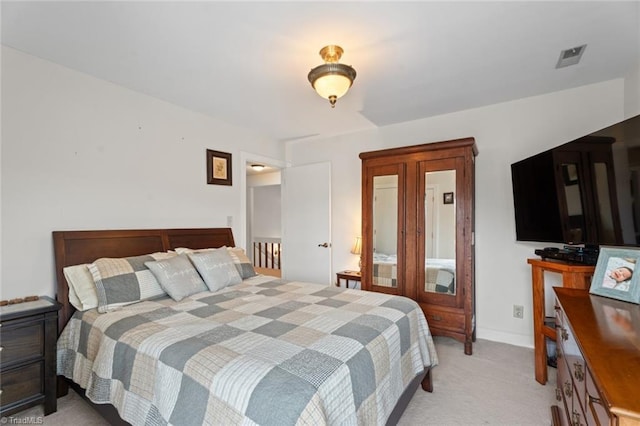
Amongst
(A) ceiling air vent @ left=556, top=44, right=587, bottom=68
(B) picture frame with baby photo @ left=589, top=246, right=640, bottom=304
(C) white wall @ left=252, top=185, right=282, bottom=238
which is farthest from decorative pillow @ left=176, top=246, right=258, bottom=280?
(C) white wall @ left=252, top=185, right=282, bottom=238

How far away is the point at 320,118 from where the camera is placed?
3568 mm

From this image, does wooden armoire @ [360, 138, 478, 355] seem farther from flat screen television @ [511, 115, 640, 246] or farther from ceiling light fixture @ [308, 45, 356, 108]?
ceiling light fixture @ [308, 45, 356, 108]

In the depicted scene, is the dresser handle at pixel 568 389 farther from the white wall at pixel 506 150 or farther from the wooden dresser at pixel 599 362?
the white wall at pixel 506 150

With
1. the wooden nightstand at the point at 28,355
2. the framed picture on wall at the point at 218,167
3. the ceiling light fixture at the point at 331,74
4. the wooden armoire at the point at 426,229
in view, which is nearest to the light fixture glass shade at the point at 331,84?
the ceiling light fixture at the point at 331,74

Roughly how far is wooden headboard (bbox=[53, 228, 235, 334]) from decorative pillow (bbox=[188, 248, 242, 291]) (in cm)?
45

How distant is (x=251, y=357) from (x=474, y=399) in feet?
5.81

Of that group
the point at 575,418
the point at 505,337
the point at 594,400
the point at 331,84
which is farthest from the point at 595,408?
the point at 505,337

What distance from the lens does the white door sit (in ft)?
13.8

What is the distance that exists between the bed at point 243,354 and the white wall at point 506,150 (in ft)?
4.82

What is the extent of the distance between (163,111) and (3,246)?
5.61ft

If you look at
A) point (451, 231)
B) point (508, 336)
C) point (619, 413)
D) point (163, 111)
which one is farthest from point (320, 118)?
point (619, 413)

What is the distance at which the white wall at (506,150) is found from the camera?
2748 mm

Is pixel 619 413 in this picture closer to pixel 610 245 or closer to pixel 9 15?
pixel 610 245

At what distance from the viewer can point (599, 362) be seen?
91 cm
